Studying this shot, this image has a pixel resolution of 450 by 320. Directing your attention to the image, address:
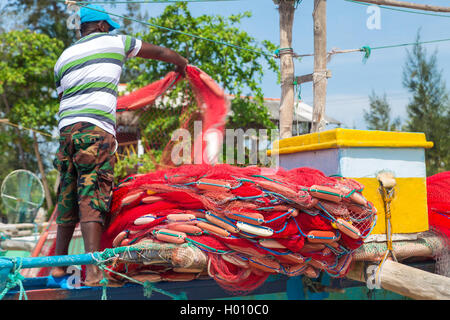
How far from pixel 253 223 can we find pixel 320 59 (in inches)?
106

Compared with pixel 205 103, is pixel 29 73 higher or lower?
higher

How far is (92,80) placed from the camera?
2.45m

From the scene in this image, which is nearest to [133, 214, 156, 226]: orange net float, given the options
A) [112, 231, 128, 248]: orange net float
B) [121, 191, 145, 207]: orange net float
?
[112, 231, 128, 248]: orange net float

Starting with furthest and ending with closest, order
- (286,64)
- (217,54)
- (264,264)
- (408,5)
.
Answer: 1. (217,54)
2. (408,5)
3. (286,64)
4. (264,264)

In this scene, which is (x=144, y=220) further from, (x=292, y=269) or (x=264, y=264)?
(x=292, y=269)

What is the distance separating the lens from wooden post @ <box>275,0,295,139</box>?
4227mm

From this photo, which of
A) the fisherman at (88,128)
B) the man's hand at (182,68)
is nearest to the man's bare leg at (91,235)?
the fisherman at (88,128)

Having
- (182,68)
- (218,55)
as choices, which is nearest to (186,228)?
(182,68)

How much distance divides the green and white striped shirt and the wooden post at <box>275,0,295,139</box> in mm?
2146

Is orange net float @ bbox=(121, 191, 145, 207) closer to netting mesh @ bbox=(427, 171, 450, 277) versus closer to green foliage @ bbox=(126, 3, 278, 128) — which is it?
netting mesh @ bbox=(427, 171, 450, 277)

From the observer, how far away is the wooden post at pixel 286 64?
4227 millimetres

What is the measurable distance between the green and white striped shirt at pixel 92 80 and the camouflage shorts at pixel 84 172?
7 centimetres

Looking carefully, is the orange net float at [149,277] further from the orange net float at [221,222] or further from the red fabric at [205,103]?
the red fabric at [205,103]

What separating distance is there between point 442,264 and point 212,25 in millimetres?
6976
